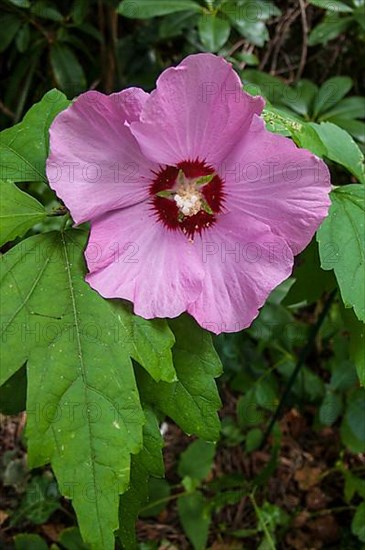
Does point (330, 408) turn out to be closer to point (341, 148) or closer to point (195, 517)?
point (195, 517)

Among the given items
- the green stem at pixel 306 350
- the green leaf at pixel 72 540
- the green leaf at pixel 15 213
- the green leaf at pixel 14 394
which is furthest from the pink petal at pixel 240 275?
the green leaf at pixel 72 540

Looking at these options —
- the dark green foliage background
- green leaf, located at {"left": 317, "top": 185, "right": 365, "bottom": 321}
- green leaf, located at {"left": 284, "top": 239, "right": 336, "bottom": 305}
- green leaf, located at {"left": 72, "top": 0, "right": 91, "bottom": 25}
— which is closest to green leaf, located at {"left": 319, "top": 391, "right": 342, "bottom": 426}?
the dark green foliage background

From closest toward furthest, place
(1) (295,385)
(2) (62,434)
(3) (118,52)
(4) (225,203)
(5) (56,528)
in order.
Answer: (2) (62,434) < (4) (225,203) < (5) (56,528) < (1) (295,385) < (3) (118,52)

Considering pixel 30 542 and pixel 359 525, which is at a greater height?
pixel 359 525

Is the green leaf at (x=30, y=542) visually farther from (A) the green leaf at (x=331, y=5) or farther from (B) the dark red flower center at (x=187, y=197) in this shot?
(A) the green leaf at (x=331, y=5)

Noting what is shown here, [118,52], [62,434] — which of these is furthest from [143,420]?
[118,52]

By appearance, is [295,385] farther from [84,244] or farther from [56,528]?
[84,244]

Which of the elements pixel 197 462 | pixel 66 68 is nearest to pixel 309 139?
pixel 197 462
